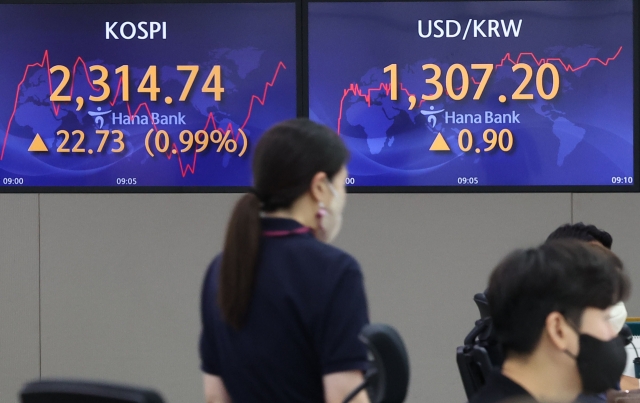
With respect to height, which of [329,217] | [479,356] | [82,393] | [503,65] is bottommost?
[479,356]

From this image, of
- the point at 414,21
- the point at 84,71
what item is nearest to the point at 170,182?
the point at 84,71

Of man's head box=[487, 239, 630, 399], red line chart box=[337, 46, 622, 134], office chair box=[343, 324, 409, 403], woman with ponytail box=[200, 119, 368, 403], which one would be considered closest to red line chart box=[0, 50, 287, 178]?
red line chart box=[337, 46, 622, 134]

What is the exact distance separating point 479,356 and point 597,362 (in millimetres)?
699

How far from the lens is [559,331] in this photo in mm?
1337

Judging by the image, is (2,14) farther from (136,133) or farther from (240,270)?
(240,270)

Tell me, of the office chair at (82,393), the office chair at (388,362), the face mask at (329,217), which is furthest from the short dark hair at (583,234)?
the office chair at (82,393)

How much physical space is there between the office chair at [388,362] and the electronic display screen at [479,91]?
9.00ft

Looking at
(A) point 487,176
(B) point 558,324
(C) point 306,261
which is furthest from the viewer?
(A) point 487,176

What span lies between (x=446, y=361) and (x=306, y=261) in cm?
271

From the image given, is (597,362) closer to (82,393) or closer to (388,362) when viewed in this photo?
(388,362)

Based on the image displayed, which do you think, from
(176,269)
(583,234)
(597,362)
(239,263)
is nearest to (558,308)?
(597,362)

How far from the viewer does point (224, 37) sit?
3.98m

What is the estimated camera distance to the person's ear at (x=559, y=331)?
1.33 m

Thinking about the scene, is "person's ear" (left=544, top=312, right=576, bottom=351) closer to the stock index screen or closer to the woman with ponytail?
the woman with ponytail
